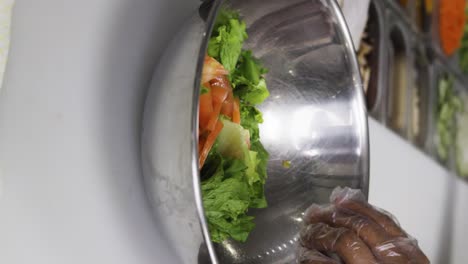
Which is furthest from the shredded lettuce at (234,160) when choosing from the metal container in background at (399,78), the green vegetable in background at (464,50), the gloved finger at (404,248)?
the green vegetable in background at (464,50)

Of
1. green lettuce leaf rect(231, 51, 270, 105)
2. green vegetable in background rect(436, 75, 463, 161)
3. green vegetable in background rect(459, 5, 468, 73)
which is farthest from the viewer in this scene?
green vegetable in background rect(459, 5, 468, 73)

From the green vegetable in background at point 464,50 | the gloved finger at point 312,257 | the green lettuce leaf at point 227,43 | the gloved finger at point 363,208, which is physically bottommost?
the gloved finger at point 312,257

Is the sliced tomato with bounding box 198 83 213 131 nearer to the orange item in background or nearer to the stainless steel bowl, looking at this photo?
the stainless steel bowl

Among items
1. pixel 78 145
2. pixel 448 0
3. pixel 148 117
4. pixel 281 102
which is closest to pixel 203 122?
pixel 148 117

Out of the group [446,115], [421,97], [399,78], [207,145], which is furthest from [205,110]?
[446,115]

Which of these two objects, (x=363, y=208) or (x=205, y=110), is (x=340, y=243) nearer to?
(x=363, y=208)

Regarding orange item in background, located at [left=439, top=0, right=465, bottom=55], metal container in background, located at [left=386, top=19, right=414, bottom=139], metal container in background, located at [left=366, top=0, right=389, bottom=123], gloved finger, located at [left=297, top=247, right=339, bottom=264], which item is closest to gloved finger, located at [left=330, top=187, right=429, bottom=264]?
gloved finger, located at [left=297, top=247, right=339, bottom=264]

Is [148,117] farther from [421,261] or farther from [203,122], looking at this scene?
[421,261]

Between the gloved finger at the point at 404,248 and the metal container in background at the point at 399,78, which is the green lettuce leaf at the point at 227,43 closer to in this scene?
the gloved finger at the point at 404,248
